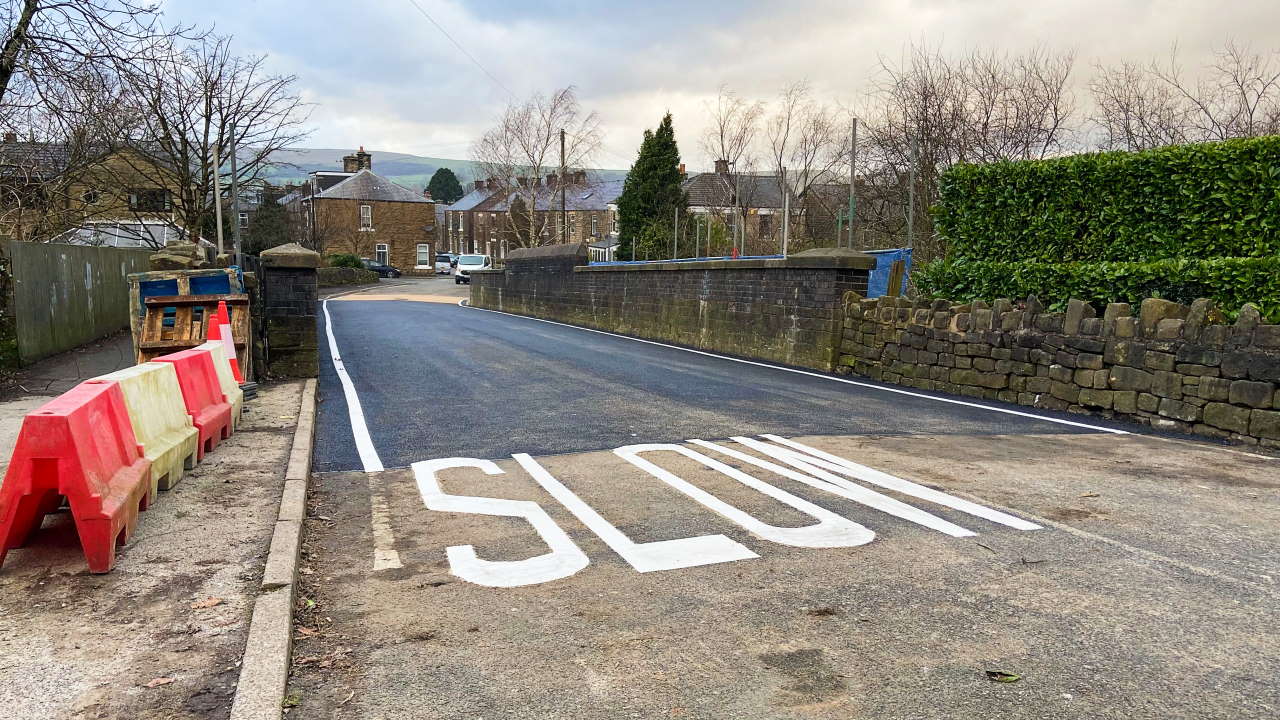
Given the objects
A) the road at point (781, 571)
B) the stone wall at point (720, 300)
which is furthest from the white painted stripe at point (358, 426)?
the stone wall at point (720, 300)

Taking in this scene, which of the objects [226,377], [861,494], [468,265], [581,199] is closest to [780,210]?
[468,265]

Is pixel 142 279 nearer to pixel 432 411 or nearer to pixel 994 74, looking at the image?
pixel 432 411

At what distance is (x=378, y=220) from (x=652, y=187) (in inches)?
1353

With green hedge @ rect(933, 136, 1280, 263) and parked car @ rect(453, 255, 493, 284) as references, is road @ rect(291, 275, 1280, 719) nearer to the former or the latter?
green hedge @ rect(933, 136, 1280, 263)

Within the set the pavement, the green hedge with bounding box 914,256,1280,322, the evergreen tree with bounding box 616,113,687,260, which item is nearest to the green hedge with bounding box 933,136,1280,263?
the green hedge with bounding box 914,256,1280,322

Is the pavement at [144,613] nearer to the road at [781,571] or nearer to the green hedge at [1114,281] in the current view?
the road at [781,571]

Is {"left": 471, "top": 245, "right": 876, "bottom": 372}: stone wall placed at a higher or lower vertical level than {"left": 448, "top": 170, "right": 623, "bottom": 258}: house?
lower

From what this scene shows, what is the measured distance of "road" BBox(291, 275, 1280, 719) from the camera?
3.20 metres

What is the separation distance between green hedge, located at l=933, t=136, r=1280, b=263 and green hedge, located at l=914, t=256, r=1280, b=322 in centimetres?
31

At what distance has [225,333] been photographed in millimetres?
8891

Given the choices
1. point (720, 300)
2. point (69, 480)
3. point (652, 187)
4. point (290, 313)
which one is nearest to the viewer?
point (69, 480)

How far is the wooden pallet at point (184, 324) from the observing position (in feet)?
32.4

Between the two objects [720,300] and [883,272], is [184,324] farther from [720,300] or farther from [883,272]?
[883,272]

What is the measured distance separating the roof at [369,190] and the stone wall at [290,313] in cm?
6906
